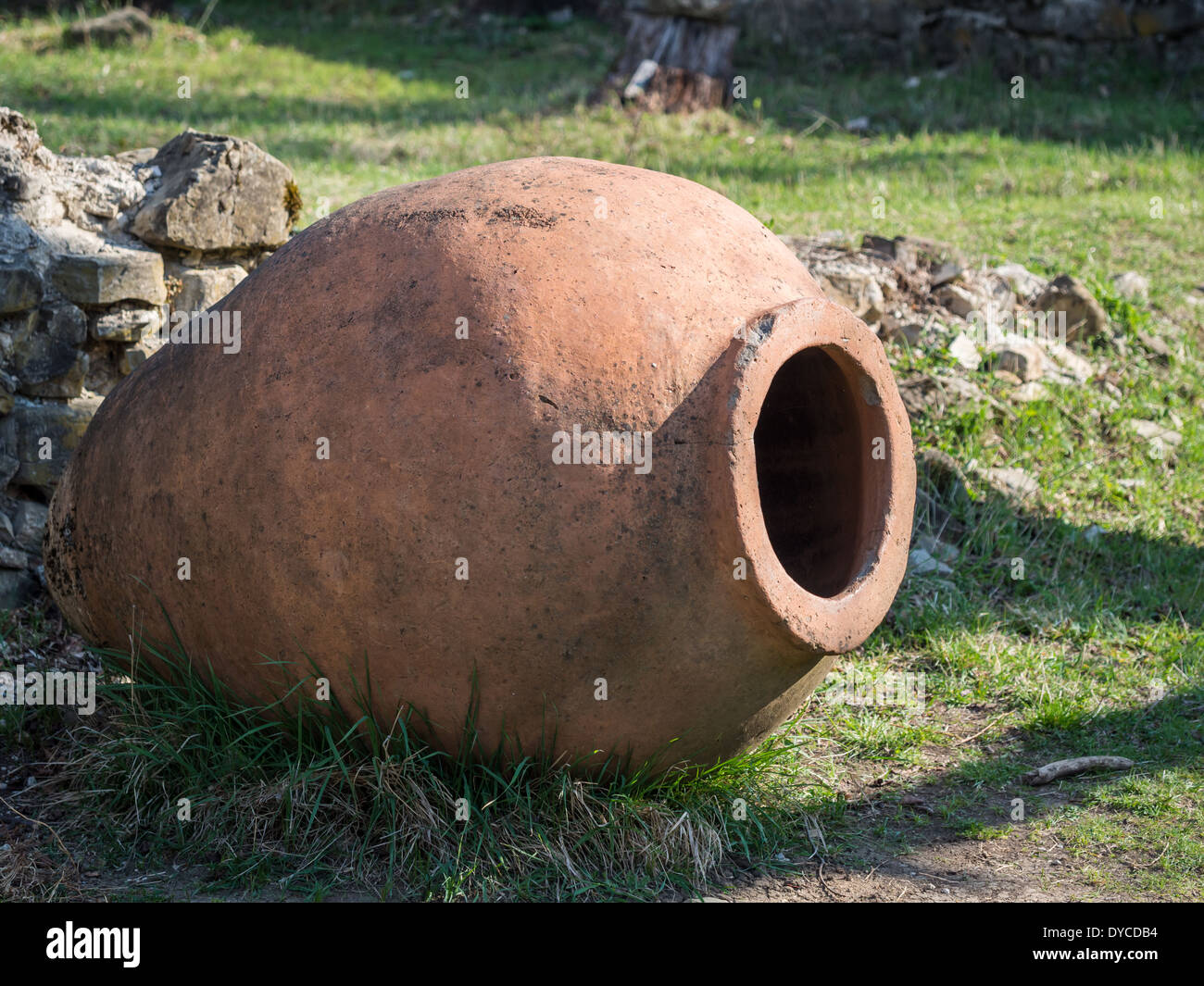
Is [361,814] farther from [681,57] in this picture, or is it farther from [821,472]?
[681,57]

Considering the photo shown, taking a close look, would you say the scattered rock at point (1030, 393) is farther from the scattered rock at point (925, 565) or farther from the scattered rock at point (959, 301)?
the scattered rock at point (925, 565)

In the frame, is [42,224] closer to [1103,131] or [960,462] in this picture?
[960,462]

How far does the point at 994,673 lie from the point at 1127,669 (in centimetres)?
47

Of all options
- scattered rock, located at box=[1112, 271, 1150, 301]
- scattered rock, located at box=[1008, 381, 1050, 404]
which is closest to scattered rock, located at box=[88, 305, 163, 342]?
scattered rock, located at box=[1008, 381, 1050, 404]

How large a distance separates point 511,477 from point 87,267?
2119 mm

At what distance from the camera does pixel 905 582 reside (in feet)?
13.8

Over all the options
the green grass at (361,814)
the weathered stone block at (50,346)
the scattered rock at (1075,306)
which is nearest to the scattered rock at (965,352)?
the scattered rock at (1075,306)

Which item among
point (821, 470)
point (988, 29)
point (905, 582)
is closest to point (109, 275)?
point (821, 470)

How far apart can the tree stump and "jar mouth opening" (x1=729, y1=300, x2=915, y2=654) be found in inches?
245

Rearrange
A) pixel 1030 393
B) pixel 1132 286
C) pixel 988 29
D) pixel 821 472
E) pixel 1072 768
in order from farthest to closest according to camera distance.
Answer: pixel 988 29 → pixel 1132 286 → pixel 1030 393 → pixel 1072 768 → pixel 821 472

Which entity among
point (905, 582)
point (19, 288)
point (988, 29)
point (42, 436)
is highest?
point (988, 29)

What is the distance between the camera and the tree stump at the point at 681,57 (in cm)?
868

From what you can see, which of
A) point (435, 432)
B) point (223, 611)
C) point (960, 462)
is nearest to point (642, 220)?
point (435, 432)

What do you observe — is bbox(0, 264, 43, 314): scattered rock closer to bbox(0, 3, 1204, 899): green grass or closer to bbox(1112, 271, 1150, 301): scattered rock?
bbox(0, 3, 1204, 899): green grass
